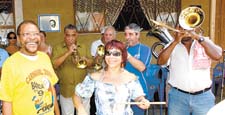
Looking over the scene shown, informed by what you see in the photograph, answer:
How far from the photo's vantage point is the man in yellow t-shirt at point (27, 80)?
A: 2.87m

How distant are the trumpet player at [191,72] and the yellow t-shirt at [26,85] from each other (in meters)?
1.27

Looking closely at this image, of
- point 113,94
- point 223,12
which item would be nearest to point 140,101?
point 113,94

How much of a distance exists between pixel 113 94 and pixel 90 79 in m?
0.25

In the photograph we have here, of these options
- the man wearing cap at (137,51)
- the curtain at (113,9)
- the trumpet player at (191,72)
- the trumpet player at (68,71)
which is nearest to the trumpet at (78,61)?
the trumpet player at (68,71)

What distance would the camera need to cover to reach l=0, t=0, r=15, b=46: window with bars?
7402 mm

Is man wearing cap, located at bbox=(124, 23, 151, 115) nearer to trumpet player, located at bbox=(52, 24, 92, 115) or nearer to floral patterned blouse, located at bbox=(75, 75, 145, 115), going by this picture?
trumpet player, located at bbox=(52, 24, 92, 115)

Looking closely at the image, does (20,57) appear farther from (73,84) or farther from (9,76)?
(73,84)

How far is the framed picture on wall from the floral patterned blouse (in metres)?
4.65

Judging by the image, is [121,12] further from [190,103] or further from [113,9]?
[190,103]

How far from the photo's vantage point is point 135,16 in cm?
771

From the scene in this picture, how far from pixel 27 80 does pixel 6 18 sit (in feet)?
16.0

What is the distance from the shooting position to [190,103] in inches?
139

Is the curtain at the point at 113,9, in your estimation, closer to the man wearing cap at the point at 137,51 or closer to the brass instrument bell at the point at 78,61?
the brass instrument bell at the point at 78,61

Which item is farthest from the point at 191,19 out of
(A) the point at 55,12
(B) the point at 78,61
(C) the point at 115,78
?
(A) the point at 55,12
